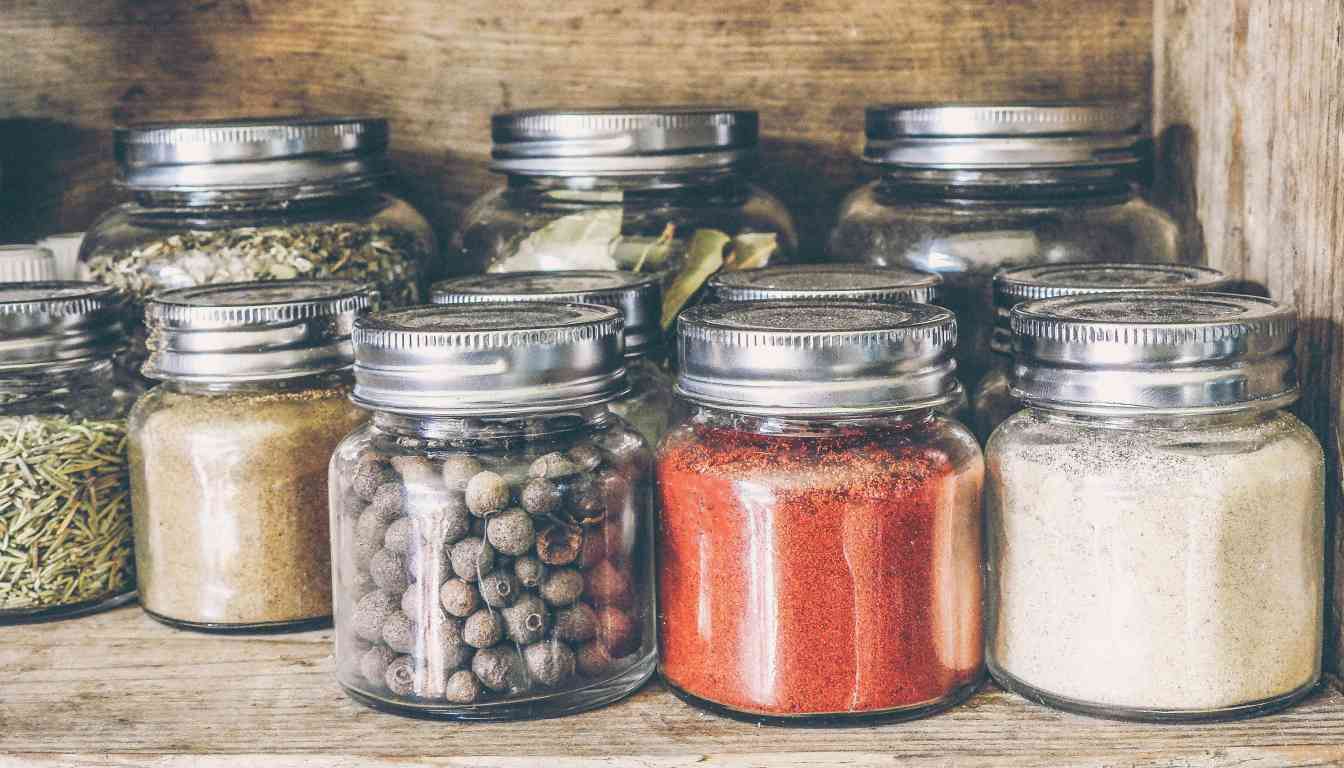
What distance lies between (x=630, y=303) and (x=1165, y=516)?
0.37 meters

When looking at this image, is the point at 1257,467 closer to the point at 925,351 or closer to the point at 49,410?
the point at 925,351

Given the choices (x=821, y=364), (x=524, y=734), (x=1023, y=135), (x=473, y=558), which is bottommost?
(x=524, y=734)

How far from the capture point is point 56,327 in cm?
104

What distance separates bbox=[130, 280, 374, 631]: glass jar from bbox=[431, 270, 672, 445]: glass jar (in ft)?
0.28

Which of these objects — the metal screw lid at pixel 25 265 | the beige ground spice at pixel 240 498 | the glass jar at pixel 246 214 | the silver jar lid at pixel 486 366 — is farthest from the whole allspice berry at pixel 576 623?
the metal screw lid at pixel 25 265

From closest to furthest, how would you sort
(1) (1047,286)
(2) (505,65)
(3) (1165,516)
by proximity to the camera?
1. (3) (1165,516)
2. (1) (1047,286)
3. (2) (505,65)

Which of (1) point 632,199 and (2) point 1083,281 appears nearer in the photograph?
(2) point 1083,281

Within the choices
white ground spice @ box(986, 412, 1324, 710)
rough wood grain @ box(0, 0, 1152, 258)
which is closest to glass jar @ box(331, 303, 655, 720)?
white ground spice @ box(986, 412, 1324, 710)

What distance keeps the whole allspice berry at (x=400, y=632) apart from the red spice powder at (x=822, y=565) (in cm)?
16

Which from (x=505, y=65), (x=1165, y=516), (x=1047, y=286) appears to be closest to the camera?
(x=1165, y=516)

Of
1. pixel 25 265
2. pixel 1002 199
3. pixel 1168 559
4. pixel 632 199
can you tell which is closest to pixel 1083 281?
pixel 1002 199

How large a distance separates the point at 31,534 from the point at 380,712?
0.33 m

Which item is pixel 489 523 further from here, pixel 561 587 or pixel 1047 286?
pixel 1047 286

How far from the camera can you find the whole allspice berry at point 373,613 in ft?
2.84
